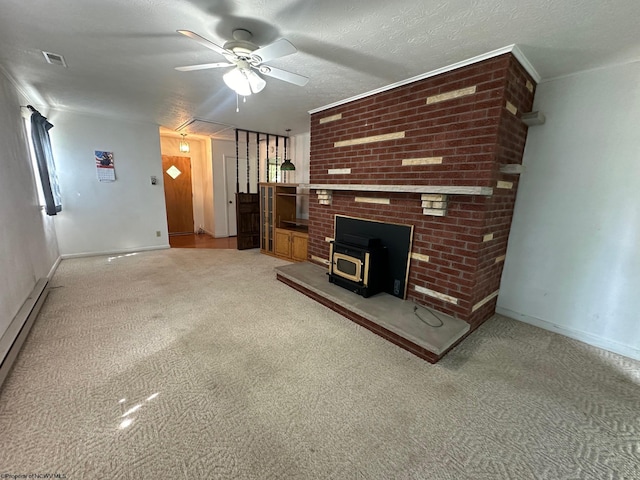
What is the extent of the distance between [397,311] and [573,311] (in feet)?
5.46

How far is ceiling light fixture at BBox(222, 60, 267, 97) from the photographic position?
1998 mm

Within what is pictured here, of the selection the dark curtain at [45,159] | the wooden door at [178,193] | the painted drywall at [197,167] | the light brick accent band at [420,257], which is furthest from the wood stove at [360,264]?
the wooden door at [178,193]

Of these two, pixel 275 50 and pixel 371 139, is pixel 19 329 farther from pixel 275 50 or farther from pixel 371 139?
pixel 371 139

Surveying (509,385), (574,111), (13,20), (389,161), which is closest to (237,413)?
(509,385)

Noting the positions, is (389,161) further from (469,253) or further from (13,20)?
(13,20)

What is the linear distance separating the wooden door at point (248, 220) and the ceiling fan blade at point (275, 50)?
3594 mm

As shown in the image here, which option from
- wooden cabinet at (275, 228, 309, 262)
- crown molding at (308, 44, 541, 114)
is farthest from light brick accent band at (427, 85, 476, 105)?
wooden cabinet at (275, 228, 309, 262)

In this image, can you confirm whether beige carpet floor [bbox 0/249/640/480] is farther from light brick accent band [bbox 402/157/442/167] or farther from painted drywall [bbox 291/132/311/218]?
painted drywall [bbox 291/132/311/218]

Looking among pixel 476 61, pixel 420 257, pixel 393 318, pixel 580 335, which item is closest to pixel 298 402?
pixel 393 318

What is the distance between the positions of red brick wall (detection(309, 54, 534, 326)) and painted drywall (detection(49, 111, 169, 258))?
13.7ft

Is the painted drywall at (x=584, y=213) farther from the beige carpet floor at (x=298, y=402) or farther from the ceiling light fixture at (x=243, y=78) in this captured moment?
the ceiling light fixture at (x=243, y=78)

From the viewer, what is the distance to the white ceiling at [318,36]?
1.59 metres

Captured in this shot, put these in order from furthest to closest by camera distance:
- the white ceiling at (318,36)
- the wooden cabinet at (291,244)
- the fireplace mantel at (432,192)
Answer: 1. the wooden cabinet at (291,244)
2. the fireplace mantel at (432,192)
3. the white ceiling at (318,36)

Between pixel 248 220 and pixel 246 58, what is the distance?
377 centimetres
